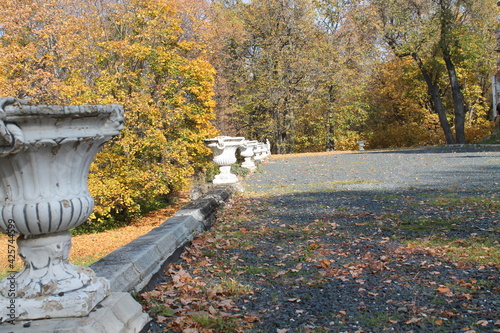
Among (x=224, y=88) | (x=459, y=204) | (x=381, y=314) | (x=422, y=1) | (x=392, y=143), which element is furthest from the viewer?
(x=392, y=143)

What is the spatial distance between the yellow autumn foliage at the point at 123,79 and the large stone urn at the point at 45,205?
11089 mm

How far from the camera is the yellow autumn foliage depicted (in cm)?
1409

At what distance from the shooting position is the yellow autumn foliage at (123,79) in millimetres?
14086

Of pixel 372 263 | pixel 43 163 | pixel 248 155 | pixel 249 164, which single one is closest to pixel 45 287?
pixel 43 163

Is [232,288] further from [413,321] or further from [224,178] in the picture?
[224,178]

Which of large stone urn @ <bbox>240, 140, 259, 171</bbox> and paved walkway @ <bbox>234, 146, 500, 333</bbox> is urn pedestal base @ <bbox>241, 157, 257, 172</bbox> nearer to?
large stone urn @ <bbox>240, 140, 259, 171</bbox>

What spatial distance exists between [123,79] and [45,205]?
1339 centimetres

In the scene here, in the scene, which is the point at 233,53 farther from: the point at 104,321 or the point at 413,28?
the point at 104,321

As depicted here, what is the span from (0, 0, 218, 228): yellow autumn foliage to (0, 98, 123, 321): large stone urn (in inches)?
437

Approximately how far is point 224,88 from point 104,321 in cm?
2705

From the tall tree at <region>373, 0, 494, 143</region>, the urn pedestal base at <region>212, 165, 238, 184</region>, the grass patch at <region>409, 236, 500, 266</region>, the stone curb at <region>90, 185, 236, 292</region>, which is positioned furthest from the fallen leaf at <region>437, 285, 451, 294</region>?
the tall tree at <region>373, 0, 494, 143</region>

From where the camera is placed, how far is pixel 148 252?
13.2 ft

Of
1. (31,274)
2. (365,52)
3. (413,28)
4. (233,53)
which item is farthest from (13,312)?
(365,52)

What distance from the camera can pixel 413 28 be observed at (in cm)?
2522
